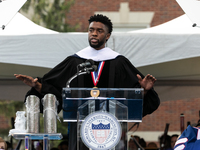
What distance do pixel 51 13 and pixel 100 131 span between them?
10.0 meters

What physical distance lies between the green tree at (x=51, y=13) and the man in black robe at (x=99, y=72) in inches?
326

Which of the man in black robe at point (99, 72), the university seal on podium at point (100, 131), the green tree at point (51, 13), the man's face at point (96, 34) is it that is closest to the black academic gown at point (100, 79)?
the man in black robe at point (99, 72)

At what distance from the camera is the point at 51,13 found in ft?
45.2

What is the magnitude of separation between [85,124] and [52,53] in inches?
81.4

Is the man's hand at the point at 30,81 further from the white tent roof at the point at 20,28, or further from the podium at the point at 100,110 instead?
the white tent roof at the point at 20,28

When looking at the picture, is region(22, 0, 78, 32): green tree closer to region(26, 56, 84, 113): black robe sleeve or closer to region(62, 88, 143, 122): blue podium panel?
region(26, 56, 84, 113): black robe sleeve

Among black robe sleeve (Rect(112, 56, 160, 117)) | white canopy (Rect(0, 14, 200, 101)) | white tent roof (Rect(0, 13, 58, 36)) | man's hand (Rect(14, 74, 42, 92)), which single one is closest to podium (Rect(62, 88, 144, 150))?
man's hand (Rect(14, 74, 42, 92))

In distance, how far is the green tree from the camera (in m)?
13.6

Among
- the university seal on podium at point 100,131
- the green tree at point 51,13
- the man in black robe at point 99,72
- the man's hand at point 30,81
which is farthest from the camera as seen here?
the green tree at point 51,13

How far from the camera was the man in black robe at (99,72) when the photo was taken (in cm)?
519

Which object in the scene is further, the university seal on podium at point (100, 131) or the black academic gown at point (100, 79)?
the black academic gown at point (100, 79)

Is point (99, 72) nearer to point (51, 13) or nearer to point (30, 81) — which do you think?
point (30, 81)

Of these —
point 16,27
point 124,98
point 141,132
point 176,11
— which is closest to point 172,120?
point 141,132

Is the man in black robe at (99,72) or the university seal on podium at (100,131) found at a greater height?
the man in black robe at (99,72)
